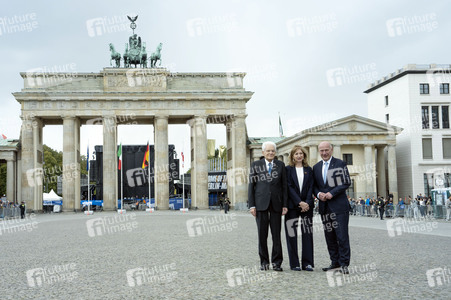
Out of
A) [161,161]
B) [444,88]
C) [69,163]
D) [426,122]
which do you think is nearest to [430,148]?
[426,122]

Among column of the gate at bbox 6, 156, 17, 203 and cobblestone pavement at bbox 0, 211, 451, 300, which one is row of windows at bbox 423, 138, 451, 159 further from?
cobblestone pavement at bbox 0, 211, 451, 300

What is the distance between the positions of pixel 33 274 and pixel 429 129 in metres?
58.7

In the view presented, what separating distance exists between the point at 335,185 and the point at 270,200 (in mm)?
1204

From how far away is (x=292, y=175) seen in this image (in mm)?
10664

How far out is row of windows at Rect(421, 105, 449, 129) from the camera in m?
63.3

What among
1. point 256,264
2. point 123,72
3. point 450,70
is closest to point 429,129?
point 450,70

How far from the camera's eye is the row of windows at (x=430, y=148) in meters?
63.1

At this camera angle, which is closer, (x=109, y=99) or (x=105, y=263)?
(x=105, y=263)

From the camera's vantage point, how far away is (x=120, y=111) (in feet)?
220

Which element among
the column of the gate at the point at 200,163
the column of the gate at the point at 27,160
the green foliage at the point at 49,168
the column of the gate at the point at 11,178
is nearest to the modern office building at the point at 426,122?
the column of the gate at the point at 200,163

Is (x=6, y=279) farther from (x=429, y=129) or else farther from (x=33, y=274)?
(x=429, y=129)

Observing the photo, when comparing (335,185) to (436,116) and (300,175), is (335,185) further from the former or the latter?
(436,116)

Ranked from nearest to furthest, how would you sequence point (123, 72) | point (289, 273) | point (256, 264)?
1. point (289, 273)
2. point (256, 264)
3. point (123, 72)

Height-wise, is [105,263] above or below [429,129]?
below
